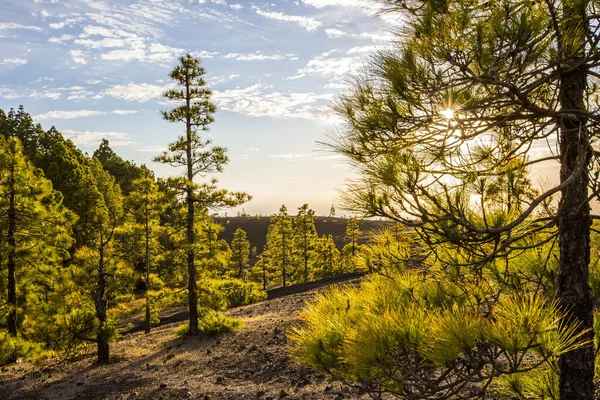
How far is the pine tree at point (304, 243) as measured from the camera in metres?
35.5

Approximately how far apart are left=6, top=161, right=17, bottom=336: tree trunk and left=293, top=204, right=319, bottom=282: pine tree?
81.6ft

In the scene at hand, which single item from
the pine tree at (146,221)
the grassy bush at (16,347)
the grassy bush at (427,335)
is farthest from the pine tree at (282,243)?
the grassy bush at (427,335)

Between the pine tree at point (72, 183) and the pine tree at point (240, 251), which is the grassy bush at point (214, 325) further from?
the pine tree at point (240, 251)

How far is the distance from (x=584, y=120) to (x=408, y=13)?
5.32ft

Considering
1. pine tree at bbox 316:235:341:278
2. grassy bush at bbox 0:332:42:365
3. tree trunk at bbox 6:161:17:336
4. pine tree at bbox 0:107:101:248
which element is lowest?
pine tree at bbox 316:235:341:278

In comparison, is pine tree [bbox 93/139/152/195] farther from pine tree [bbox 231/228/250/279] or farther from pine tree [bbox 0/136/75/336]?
pine tree [bbox 0/136/75/336]

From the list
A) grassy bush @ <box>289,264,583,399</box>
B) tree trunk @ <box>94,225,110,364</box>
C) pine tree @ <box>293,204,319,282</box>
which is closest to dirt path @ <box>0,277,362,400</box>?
tree trunk @ <box>94,225,110,364</box>

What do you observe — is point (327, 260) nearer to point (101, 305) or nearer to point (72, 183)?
point (72, 183)

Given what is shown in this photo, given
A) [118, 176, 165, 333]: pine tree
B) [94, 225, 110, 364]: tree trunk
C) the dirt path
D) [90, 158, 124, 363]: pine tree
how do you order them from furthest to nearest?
1. [118, 176, 165, 333]: pine tree
2. [94, 225, 110, 364]: tree trunk
3. [90, 158, 124, 363]: pine tree
4. the dirt path

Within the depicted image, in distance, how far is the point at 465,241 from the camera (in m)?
2.84

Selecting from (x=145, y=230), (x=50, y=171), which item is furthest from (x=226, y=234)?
(x=145, y=230)

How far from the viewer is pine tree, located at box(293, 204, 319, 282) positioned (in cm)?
3550

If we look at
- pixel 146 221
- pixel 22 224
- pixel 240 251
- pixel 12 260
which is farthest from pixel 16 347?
pixel 240 251

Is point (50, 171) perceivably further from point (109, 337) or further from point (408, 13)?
point (408, 13)
